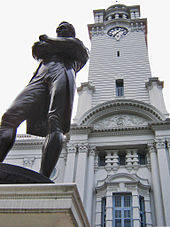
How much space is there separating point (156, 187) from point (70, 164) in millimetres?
4450

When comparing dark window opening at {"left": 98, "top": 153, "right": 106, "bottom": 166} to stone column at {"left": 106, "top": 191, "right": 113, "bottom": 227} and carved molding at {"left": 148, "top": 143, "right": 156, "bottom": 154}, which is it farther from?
carved molding at {"left": 148, "top": 143, "right": 156, "bottom": 154}

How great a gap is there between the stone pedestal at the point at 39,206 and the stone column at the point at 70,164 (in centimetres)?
1242

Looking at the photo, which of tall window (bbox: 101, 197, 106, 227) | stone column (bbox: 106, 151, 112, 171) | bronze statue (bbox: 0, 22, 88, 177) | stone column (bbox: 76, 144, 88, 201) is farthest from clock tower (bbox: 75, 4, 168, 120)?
bronze statue (bbox: 0, 22, 88, 177)

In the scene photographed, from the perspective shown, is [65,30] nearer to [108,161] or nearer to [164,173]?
[164,173]

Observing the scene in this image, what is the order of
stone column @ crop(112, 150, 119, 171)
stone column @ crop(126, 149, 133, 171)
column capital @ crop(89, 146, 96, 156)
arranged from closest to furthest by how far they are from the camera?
stone column @ crop(126, 149, 133, 171)
stone column @ crop(112, 150, 119, 171)
column capital @ crop(89, 146, 96, 156)

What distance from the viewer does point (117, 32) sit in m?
26.5

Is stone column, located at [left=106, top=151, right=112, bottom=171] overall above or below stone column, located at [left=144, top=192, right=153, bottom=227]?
above

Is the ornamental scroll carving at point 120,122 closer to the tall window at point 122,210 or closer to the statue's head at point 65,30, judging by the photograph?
the tall window at point 122,210

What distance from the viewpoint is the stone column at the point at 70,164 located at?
15.2 metres

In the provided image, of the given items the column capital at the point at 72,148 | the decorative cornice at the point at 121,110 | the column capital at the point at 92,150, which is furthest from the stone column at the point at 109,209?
the decorative cornice at the point at 121,110

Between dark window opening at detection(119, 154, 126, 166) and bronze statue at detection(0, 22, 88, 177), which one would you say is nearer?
bronze statue at detection(0, 22, 88, 177)

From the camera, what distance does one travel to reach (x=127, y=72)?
22.2 m

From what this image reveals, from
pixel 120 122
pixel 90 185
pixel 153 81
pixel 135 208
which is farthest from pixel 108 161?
pixel 153 81

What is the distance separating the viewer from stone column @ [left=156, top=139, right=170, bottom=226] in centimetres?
1320
